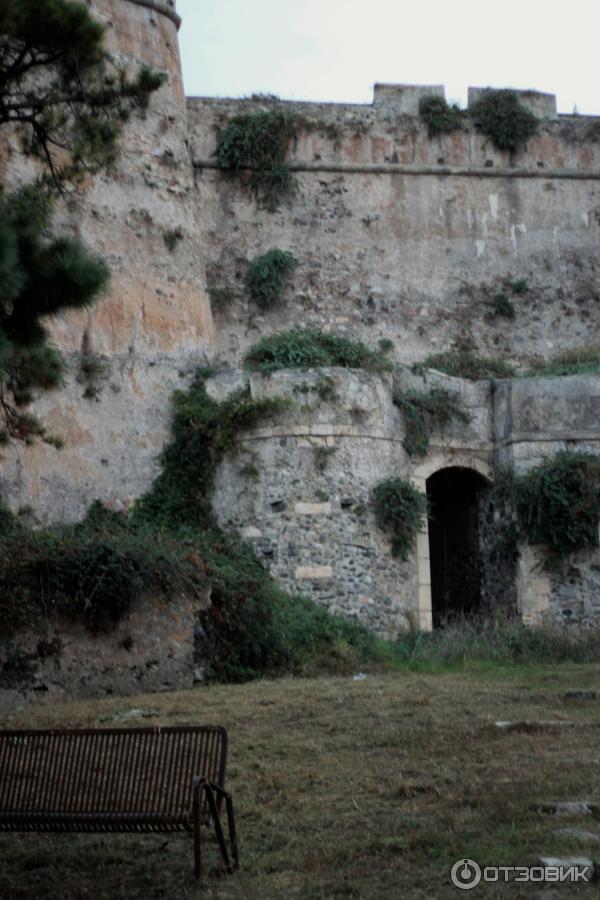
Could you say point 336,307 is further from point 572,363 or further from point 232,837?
point 232,837

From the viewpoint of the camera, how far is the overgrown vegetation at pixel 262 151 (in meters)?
22.7

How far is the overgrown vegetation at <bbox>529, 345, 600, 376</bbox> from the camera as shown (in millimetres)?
19281

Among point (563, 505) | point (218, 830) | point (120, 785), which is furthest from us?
point (563, 505)

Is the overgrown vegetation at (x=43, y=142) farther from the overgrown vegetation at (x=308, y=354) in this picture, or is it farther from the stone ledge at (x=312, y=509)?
the overgrown vegetation at (x=308, y=354)

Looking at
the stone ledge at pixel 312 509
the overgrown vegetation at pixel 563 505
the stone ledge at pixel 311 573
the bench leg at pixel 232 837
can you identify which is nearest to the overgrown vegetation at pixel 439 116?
the overgrown vegetation at pixel 563 505

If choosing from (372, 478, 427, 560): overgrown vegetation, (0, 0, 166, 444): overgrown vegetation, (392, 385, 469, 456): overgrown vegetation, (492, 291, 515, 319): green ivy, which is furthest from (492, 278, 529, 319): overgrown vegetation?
(0, 0, 166, 444): overgrown vegetation

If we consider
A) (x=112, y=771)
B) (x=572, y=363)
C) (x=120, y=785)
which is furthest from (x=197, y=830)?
(x=572, y=363)

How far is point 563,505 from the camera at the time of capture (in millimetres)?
17719

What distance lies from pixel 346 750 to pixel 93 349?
33.6 ft

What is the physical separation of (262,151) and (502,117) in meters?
4.51

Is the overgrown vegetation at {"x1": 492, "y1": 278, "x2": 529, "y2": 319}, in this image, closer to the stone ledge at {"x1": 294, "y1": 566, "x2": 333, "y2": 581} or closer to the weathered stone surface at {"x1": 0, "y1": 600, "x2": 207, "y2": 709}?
the stone ledge at {"x1": 294, "y1": 566, "x2": 333, "y2": 581}

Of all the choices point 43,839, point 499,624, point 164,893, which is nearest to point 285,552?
point 499,624

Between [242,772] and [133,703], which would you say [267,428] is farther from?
[242,772]

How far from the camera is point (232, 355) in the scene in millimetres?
22000
